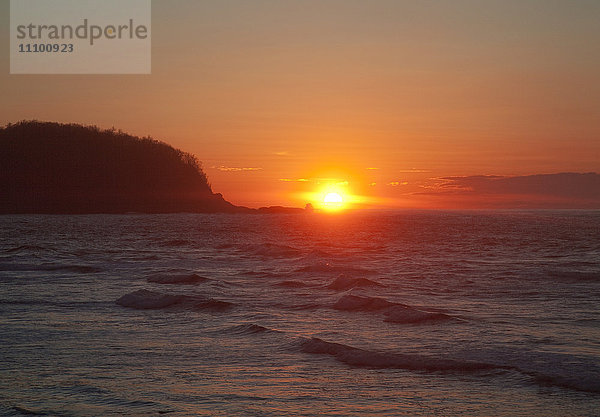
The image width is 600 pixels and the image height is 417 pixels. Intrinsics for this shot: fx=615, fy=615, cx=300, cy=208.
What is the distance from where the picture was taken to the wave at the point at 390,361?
10.8 metres

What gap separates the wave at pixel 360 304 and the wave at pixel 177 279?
8549 millimetres

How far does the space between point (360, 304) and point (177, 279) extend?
1014 centimetres

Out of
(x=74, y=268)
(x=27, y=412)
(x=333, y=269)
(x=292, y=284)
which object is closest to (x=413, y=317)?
(x=292, y=284)

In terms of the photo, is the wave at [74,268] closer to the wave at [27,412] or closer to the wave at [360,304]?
the wave at [360,304]

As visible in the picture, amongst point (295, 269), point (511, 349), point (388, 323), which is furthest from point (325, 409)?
point (295, 269)

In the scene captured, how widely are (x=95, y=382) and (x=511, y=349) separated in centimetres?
775

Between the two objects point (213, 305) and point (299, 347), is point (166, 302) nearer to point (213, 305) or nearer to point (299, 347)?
point (213, 305)

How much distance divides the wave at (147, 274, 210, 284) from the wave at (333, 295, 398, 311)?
8.55m

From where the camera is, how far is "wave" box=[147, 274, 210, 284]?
25281 mm

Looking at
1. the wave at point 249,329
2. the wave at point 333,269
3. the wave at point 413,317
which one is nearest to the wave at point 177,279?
the wave at point 333,269

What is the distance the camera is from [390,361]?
11.3 m

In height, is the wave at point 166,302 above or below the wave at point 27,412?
below

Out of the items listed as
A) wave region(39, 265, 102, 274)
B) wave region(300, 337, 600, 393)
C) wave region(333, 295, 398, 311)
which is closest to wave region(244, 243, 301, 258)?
wave region(39, 265, 102, 274)

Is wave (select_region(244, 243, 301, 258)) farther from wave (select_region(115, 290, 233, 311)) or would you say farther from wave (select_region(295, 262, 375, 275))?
wave (select_region(115, 290, 233, 311))
